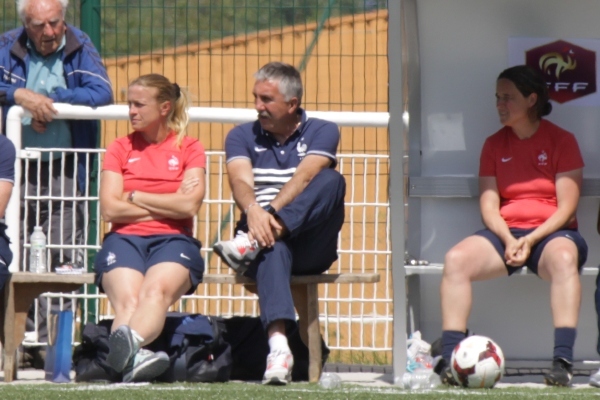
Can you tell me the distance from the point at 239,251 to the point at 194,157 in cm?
72

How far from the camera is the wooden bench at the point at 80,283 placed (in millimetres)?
6367

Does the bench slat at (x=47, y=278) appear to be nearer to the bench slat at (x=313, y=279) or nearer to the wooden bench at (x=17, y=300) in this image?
the wooden bench at (x=17, y=300)

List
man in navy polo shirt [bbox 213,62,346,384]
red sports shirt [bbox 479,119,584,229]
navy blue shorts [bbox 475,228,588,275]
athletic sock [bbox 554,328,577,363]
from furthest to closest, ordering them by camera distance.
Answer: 1. red sports shirt [bbox 479,119,584,229]
2. navy blue shorts [bbox 475,228,588,275]
3. man in navy polo shirt [bbox 213,62,346,384]
4. athletic sock [bbox 554,328,577,363]

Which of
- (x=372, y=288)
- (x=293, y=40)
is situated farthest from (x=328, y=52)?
(x=372, y=288)

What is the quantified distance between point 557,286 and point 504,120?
992mm

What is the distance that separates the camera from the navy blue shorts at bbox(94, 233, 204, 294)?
631 cm

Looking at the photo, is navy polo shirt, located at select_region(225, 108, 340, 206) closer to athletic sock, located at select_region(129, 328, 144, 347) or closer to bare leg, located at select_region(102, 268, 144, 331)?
bare leg, located at select_region(102, 268, 144, 331)

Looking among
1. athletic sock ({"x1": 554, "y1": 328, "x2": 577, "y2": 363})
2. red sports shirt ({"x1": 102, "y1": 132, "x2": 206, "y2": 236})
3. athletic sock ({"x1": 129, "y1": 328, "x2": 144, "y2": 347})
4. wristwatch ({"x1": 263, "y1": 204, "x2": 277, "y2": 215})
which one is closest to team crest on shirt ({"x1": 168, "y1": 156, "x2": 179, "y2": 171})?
red sports shirt ({"x1": 102, "y1": 132, "x2": 206, "y2": 236})

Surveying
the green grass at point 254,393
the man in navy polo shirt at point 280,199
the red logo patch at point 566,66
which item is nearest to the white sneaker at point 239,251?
the man in navy polo shirt at point 280,199

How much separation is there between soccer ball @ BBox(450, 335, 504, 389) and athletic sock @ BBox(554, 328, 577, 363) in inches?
13.0

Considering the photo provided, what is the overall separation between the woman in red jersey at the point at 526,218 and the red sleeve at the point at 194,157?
140cm

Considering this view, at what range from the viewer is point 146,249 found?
6.45 m

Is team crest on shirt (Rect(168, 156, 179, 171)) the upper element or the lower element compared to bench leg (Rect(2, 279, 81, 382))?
upper

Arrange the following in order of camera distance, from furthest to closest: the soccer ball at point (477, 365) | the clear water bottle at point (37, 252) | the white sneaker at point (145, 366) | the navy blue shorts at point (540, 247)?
the clear water bottle at point (37, 252), the navy blue shorts at point (540, 247), the white sneaker at point (145, 366), the soccer ball at point (477, 365)
